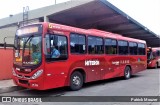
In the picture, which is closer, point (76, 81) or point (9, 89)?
point (9, 89)

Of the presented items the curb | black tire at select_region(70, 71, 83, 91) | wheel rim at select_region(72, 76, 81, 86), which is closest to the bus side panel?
black tire at select_region(70, 71, 83, 91)

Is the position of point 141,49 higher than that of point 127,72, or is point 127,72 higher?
point 141,49

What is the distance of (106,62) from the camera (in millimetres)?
13328

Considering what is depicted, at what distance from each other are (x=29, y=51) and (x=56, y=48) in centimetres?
112

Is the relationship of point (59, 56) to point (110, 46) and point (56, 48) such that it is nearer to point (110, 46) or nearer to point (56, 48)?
point (56, 48)

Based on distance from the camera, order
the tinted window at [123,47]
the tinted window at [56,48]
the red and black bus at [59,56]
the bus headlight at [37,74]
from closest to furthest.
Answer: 1. the bus headlight at [37,74]
2. the red and black bus at [59,56]
3. the tinted window at [56,48]
4. the tinted window at [123,47]

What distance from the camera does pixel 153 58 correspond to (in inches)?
1125

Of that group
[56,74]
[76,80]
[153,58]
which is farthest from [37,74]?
[153,58]

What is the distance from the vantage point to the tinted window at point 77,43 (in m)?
10.8

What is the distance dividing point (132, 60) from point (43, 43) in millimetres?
9223

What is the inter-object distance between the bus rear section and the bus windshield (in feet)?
68.2

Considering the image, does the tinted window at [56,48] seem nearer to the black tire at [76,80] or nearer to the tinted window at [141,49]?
the black tire at [76,80]

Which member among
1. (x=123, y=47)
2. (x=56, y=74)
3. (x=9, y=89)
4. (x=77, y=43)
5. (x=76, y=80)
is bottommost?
(x=9, y=89)

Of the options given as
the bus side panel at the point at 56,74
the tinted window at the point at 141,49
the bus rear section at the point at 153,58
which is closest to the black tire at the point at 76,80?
the bus side panel at the point at 56,74
